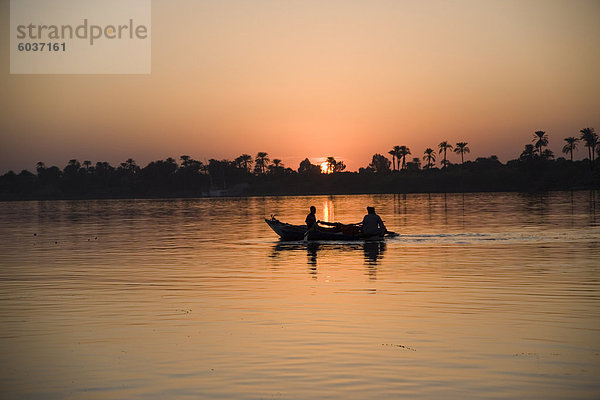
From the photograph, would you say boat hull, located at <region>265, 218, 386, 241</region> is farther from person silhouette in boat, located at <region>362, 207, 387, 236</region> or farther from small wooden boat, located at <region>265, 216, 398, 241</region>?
person silhouette in boat, located at <region>362, 207, 387, 236</region>

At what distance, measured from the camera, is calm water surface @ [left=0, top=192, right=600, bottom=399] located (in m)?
11.6

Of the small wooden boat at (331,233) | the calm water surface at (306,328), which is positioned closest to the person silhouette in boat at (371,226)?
the small wooden boat at (331,233)

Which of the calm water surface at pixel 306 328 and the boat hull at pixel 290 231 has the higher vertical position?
the boat hull at pixel 290 231

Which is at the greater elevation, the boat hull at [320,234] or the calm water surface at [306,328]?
the boat hull at [320,234]

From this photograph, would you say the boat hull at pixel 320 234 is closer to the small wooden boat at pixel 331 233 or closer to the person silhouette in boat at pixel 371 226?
the small wooden boat at pixel 331 233

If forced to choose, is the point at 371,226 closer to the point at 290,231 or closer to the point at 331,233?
the point at 331,233

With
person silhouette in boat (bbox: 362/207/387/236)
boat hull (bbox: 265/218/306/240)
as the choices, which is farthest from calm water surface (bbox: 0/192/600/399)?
boat hull (bbox: 265/218/306/240)

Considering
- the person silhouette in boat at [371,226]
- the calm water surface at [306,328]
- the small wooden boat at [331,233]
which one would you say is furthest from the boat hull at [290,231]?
the calm water surface at [306,328]

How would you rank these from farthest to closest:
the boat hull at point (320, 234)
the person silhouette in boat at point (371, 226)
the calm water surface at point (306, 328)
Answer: the boat hull at point (320, 234), the person silhouette in boat at point (371, 226), the calm water surface at point (306, 328)

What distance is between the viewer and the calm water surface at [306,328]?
1160cm

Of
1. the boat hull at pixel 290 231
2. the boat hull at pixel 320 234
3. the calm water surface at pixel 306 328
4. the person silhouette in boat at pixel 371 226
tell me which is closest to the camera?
the calm water surface at pixel 306 328

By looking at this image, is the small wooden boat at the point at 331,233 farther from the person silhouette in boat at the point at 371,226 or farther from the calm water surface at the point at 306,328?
the calm water surface at the point at 306,328

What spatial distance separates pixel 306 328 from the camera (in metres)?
15.9

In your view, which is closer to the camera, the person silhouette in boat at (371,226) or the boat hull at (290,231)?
the person silhouette in boat at (371,226)
